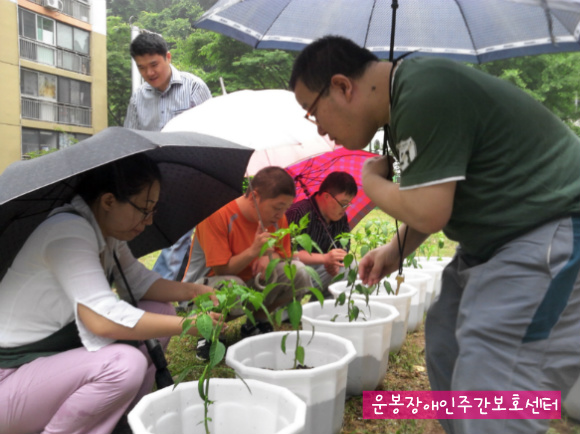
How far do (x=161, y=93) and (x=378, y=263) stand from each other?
8.14 feet

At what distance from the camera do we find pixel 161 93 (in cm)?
367

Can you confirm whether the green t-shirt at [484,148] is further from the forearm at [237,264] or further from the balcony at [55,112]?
the balcony at [55,112]

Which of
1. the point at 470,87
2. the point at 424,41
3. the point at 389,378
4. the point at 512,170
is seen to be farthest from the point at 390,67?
the point at 389,378

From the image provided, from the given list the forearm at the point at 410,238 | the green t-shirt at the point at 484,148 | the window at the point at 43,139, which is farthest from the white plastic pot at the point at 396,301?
the window at the point at 43,139

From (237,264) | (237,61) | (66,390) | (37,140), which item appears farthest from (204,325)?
(37,140)

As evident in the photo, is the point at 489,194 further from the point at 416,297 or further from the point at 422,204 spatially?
the point at 416,297

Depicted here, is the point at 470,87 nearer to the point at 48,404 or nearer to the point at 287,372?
the point at 287,372

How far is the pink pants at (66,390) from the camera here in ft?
5.35

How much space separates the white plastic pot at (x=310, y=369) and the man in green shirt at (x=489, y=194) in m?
0.57

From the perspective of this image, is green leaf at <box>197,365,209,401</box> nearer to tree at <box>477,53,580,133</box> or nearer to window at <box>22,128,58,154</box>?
tree at <box>477,53,580,133</box>

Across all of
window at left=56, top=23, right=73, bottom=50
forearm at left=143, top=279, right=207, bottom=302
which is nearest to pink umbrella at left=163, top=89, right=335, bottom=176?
forearm at left=143, top=279, right=207, bottom=302

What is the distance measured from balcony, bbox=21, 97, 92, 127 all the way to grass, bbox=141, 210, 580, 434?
16.0 m

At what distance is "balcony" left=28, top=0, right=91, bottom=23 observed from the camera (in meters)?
17.9

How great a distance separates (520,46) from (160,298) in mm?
1990
